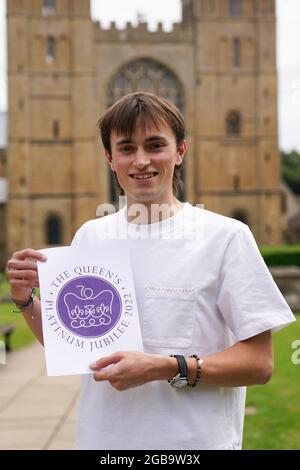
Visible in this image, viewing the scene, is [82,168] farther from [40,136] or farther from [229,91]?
[229,91]

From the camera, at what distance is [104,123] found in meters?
2.25

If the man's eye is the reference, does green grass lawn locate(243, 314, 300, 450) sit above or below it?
below

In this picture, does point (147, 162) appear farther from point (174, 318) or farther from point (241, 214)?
point (241, 214)

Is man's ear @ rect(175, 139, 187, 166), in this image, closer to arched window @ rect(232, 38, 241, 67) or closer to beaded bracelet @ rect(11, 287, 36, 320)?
beaded bracelet @ rect(11, 287, 36, 320)

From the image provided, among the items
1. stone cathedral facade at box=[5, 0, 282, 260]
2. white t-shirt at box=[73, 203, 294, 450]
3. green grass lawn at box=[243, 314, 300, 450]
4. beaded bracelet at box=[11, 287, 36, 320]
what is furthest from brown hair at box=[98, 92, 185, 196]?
stone cathedral facade at box=[5, 0, 282, 260]

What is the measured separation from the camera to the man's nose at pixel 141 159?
2.18 metres

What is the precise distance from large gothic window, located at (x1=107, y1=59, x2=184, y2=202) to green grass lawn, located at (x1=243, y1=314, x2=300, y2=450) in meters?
28.9

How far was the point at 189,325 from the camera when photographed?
2.09 metres

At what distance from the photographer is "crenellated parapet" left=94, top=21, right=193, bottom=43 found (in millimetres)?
37406

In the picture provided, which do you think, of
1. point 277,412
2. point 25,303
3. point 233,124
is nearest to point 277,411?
point 277,412

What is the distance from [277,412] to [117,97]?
31.5 metres

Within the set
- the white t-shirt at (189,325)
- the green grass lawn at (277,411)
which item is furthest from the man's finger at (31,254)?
the green grass lawn at (277,411)

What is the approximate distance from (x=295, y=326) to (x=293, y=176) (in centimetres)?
5150

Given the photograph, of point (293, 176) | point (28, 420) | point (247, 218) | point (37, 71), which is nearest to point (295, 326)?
point (28, 420)
